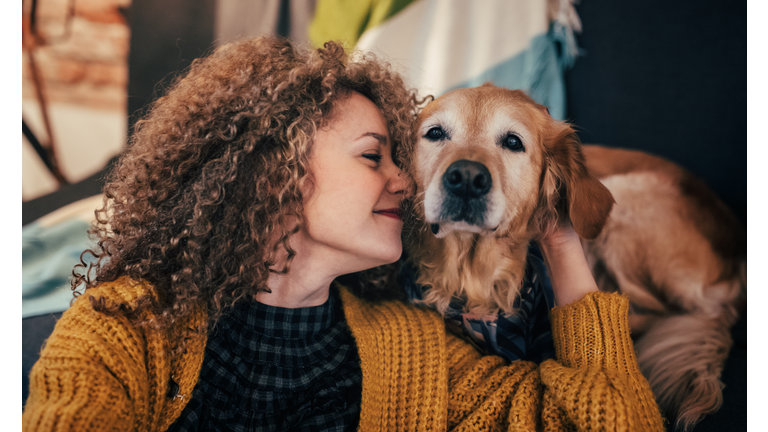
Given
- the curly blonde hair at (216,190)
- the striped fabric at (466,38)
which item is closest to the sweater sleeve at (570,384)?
the curly blonde hair at (216,190)

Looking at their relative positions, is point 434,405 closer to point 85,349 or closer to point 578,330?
point 578,330

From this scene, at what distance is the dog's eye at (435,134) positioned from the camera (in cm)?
112

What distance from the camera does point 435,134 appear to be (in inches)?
44.2

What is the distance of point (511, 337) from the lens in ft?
3.79

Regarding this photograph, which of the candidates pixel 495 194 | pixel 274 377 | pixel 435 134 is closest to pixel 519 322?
pixel 495 194

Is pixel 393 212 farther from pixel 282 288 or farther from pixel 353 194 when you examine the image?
pixel 282 288

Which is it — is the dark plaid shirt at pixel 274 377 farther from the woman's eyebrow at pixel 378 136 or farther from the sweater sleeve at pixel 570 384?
the woman's eyebrow at pixel 378 136

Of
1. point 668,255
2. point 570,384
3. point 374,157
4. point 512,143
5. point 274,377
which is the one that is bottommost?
point 274,377

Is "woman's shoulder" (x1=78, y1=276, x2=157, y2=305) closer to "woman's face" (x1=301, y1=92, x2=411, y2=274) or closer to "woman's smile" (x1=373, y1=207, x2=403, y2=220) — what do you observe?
"woman's face" (x1=301, y1=92, x2=411, y2=274)

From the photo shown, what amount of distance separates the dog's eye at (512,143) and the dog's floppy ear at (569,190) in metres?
0.11

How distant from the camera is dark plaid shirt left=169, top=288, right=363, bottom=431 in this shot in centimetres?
91

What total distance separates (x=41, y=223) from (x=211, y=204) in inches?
43.5

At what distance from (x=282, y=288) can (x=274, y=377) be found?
0.22 meters
